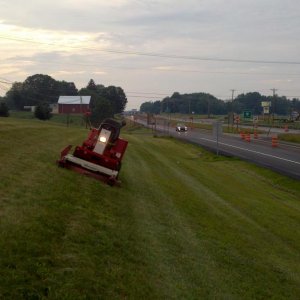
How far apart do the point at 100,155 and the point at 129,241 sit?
655 centimetres

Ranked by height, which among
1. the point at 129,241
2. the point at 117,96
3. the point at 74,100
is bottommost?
the point at 129,241

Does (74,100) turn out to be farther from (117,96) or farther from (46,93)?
(46,93)

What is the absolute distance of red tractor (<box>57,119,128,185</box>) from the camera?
1566cm

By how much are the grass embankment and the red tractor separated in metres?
0.58

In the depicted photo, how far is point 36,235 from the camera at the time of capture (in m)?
8.17

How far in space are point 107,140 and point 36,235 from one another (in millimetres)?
8537

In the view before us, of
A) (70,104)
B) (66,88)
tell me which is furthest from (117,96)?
(66,88)

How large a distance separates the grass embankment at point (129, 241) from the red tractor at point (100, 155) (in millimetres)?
577

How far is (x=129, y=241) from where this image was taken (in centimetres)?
966

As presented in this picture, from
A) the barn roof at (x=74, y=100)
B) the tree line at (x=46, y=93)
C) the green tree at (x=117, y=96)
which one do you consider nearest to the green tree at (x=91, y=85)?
the tree line at (x=46, y=93)

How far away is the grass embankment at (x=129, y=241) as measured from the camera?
7137mm

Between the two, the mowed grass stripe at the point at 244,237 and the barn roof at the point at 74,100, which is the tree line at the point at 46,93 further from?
the mowed grass stripe at the point at 244,237

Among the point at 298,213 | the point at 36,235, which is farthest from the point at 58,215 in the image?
the point at 298,213

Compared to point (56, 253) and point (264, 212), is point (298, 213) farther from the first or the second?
point (56, 253)
